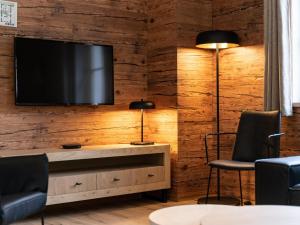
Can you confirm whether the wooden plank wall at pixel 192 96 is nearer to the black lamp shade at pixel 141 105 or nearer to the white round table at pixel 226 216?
the black lamp shade at pixel 141 105

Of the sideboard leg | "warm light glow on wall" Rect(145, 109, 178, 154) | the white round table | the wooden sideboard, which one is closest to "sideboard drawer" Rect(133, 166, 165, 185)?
the wooden sideboard

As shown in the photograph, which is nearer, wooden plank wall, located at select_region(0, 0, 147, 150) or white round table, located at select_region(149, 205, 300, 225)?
white round table, located at select_region(149, 205, 300, 225)

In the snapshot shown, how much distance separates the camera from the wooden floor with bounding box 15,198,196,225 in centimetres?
409

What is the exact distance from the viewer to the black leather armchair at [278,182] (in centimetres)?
330

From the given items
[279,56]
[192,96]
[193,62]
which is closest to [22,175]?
[192,96]

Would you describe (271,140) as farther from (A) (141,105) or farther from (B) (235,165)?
(A) (141,105)

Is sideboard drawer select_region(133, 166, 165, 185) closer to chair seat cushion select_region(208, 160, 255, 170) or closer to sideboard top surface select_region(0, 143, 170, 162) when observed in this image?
sideboard top surface select_region(0, 143, 170, 162)

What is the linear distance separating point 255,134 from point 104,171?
149 centimetres

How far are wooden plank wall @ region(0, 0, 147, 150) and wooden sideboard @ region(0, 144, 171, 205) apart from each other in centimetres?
23

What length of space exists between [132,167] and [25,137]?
1.10 meters

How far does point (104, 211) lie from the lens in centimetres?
454

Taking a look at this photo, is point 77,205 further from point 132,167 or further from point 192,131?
point 192,131

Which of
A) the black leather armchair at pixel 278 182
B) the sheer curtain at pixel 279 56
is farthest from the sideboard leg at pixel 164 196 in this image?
the black leather armchair at pixel 278 182

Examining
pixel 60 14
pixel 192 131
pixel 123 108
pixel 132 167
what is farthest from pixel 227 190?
pixel 60 14
